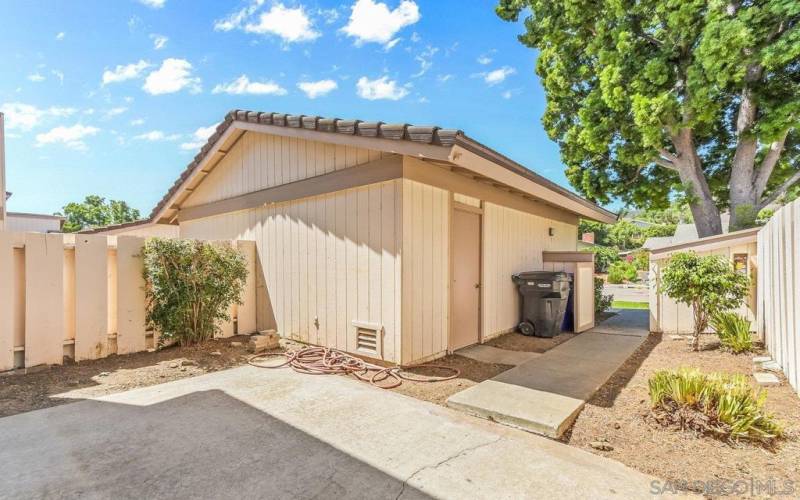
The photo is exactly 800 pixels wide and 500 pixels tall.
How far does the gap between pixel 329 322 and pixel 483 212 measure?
3120 mm

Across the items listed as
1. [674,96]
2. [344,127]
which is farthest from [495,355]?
[674,96]

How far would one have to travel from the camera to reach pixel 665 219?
42.8m

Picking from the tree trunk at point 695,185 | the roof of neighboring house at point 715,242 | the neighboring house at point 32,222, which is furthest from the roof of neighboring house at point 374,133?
the neighboring house at point 32,222

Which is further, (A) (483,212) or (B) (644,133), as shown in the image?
(B) (644,133)

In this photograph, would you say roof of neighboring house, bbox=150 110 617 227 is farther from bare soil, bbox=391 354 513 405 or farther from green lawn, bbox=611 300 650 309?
green lawn, bbox=611 300 650 309

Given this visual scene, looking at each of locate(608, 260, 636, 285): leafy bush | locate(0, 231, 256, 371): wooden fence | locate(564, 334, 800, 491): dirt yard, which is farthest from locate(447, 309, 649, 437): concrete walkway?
locate(608, 260, 636, 285): leafy bush

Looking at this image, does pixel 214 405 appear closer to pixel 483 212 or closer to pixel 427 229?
pixel 427 229

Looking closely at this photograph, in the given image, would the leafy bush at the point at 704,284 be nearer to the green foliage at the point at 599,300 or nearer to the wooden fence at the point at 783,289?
the wooden fence at the point at 783,289

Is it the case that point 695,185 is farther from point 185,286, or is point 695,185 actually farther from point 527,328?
point 185,286

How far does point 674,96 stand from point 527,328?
8646 mm

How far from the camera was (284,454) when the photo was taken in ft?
8.46

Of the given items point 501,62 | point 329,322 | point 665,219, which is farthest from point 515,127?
point 665,219

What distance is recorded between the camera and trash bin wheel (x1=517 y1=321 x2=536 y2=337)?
267 inches

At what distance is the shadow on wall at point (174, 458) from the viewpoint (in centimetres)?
216
